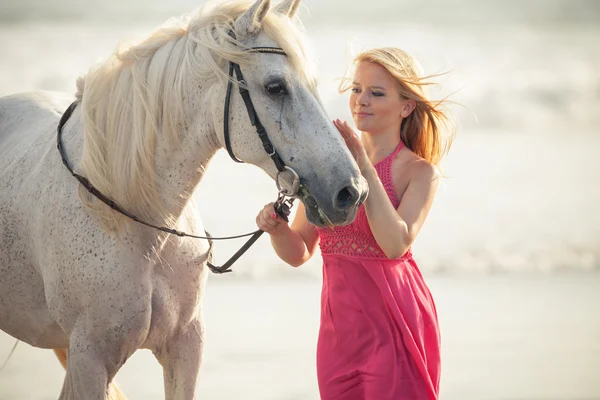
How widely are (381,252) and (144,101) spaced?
854mm

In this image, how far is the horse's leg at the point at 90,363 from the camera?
8.72 ft

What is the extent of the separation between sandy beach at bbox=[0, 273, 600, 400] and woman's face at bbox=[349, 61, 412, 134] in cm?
228

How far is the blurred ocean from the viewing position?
347 inches

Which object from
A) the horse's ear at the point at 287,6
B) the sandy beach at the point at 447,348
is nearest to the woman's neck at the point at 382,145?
the horse's ear at the point at 287,6

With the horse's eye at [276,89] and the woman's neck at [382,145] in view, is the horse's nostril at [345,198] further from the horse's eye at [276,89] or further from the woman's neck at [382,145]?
the woman's neck at [382,145]

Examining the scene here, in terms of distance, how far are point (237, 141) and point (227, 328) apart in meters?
3.92

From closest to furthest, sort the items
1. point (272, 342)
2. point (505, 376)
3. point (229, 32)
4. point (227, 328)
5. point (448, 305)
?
1. point (229, 32)
2. point (505, 376)
3. point (272, 342)
4. point (227, 328)
5. point (448, 305)

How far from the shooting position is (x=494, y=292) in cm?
737

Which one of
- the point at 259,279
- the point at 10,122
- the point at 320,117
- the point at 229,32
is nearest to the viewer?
the point at 320,117

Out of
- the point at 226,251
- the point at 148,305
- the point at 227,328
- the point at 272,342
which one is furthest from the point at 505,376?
the point at 226,251

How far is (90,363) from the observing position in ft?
8.71

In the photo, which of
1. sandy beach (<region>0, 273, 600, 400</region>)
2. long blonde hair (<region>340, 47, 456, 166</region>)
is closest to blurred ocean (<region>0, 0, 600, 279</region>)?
sandy beach (<region>0, 273, 600, 400</region>)

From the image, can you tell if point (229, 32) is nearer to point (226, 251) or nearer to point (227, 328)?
point (227, 328)

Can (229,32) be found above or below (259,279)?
below
